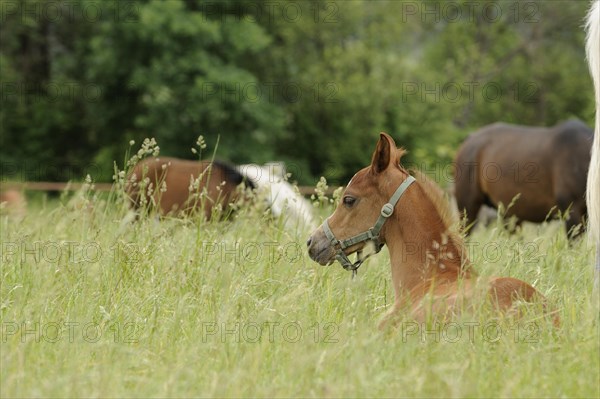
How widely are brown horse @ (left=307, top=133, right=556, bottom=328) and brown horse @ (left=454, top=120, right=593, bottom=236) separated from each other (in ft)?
16.2

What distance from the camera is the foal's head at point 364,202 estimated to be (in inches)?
187

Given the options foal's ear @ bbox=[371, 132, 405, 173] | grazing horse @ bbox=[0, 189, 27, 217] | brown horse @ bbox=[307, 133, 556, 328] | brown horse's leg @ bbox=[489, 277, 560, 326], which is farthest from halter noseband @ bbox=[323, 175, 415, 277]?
grazing horse @ bbox=[0, 189, 27, 217]

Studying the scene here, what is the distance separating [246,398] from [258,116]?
18.8 m

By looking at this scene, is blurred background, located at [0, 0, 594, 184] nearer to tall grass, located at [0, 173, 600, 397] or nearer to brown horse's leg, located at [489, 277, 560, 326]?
tall grass, located at [0, 173, 600, 397]

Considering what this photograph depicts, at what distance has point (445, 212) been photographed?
4.69 meters

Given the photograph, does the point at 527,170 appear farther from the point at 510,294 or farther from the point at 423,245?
the point at 510,294

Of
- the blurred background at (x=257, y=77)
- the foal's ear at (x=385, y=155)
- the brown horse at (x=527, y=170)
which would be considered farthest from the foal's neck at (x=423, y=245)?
the blurred background at (x=257, y=77)

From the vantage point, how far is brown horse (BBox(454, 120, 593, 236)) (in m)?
10.1

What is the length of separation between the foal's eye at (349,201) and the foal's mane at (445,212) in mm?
359

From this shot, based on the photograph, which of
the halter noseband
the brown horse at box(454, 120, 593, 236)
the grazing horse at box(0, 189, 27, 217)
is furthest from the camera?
the brown horse at box(454, 120, 593, 236)

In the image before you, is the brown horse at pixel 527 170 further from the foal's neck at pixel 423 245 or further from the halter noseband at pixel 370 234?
the foal's neck at pixel 423 245

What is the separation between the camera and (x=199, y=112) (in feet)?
69.6

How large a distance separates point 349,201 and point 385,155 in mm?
334

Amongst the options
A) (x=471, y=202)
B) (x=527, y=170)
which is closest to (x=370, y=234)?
(x=527, y=170)
